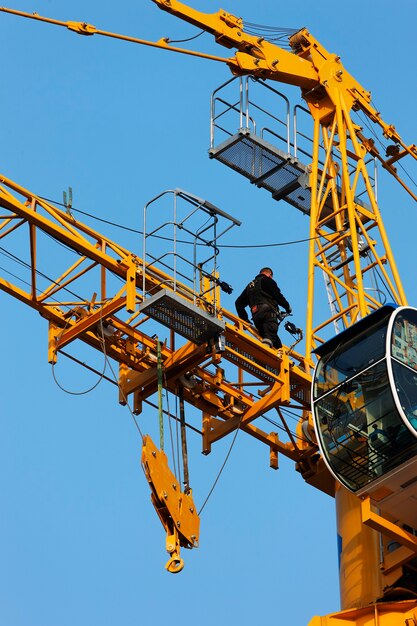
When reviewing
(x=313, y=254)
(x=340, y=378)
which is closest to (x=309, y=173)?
(x=313, y=254)

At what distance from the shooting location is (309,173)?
138ft

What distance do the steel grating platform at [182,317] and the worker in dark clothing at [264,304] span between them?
234 centimetres

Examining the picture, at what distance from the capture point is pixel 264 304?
38.6m

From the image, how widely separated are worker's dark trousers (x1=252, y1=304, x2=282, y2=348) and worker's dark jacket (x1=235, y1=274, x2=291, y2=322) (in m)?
0.03

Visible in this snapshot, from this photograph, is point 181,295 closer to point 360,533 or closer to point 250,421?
point 250,421

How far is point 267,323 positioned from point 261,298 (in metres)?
0.69

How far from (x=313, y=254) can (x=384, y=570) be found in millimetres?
8602

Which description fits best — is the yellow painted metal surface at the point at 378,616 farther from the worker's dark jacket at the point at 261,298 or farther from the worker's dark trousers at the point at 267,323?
the worker's dark jacket at the point at 261,298

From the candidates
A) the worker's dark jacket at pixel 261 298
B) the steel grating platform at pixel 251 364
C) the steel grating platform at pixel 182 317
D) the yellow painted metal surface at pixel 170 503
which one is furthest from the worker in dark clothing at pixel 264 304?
the yellow painted metal surface at pixel 170 503

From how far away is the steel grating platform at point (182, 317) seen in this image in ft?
115

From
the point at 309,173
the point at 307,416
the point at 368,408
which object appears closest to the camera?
the point at 368,408

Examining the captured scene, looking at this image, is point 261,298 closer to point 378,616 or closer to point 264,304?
point 264,304

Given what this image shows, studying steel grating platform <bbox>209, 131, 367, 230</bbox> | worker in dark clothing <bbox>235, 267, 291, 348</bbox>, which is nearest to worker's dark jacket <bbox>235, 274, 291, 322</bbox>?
worker in dark clothing <bbox>235, 267, 291, 348</bbox>

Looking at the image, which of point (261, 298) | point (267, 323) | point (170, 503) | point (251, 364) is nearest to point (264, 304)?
point (261, 298)
